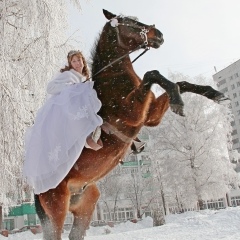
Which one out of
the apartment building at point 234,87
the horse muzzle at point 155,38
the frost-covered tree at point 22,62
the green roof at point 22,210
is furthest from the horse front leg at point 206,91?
the apartment building at point 234,87

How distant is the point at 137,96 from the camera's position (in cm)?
190

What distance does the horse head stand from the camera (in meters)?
2.06

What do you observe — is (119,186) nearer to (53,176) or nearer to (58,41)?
(58,41)

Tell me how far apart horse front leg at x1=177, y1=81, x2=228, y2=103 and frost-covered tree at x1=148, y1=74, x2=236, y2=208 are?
2067 cm

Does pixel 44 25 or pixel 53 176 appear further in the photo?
pixel 44 25

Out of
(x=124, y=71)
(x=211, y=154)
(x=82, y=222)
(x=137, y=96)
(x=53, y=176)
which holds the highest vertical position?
(x=211, y=154)

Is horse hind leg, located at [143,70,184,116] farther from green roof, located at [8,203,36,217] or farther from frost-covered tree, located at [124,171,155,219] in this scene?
green roof, located at [8,203,36,217]

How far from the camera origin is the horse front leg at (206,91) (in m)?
1.94

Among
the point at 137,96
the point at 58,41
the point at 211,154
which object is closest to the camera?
the point at 137,96

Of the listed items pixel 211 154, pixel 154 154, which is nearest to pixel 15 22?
pixel 211 154

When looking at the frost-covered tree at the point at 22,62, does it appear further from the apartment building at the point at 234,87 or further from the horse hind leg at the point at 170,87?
the apartment building at the point at 234,87

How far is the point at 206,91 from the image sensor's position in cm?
199

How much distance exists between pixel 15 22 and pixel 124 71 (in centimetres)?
567

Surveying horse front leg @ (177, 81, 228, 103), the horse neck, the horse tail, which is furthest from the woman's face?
the horse tail
